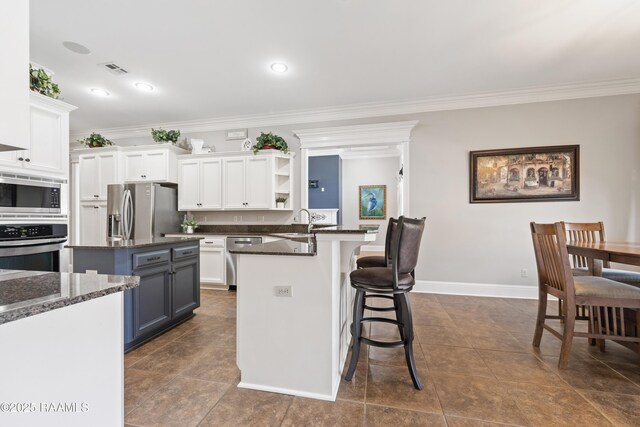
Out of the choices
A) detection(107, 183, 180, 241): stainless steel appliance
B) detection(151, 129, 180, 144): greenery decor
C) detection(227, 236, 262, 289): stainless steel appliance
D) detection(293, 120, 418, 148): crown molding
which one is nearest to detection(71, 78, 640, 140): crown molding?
detection(293, 120, 418, 148): crown molding

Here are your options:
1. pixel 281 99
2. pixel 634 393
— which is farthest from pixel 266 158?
pixel 634 393

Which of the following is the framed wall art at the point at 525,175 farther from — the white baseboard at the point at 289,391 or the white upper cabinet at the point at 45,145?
the white upper cabinet at the point at 45,145

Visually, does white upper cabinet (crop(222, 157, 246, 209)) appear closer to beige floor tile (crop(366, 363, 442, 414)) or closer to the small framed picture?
the small framed picture

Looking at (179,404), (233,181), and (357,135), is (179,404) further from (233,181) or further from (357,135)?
(357,135)

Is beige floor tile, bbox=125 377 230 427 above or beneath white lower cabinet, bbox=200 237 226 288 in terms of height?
beneath

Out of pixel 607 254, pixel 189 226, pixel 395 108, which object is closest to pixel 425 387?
pixel 607 254

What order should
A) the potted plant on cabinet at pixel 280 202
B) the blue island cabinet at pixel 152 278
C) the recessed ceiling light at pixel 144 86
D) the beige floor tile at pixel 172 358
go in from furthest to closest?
the potted plant on cabinet at pixel 280 202 → the recessed ceiling light at pixel 144 86 → the blue island cabinet at pixel 152 278 → the beige floor tile at pixel 172 358

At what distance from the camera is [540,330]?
230 cm

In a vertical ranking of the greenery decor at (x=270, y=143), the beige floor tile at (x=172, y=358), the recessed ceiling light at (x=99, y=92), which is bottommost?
the beige floor tile at (x=172, y=358)

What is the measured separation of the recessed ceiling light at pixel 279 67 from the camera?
3053 millimetres

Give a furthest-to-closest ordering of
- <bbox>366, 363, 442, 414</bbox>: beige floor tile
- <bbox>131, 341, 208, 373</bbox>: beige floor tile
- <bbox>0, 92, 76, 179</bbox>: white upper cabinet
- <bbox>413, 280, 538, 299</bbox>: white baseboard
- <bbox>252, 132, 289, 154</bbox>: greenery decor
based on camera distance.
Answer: <bbox>252, 132, 289, 154</bbox>: greenery decor < <bbox>413, 280, 538, 299</bbox>: white baseboard < <bbox>0, 92, 76, 179</bbox>: white upper cabinet < <bbox>131, 341, 208, 373</bbox>: beige floor tile < <bbox>366, 363, 442, 414</bbox>: beige floor tile

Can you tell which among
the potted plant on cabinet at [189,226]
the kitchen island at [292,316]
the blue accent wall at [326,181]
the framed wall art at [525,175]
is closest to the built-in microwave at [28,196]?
the potted plant on cabinet at [189,226]

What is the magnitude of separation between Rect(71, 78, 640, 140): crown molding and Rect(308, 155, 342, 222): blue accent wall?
2.85 metres

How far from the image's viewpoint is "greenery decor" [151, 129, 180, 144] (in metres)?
4.53
